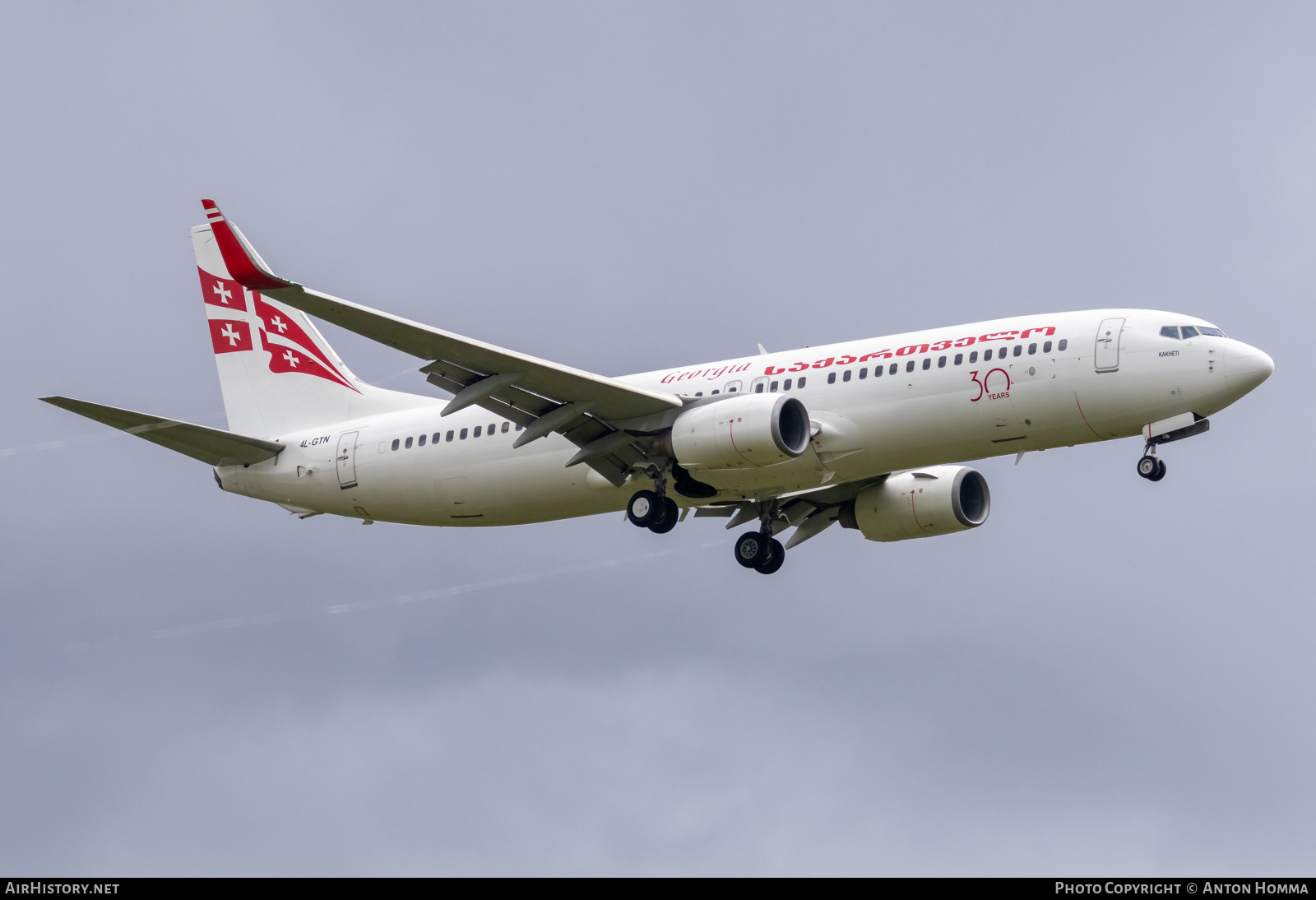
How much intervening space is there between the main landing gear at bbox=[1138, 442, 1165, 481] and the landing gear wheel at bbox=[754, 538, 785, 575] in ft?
35.4

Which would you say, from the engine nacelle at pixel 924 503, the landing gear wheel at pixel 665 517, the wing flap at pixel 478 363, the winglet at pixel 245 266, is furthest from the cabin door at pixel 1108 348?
the winglet at pixel 245 266

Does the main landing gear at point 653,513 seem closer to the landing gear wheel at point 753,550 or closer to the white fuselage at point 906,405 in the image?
the white fuselage at point 906,405

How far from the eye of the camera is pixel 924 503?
42.2 meters

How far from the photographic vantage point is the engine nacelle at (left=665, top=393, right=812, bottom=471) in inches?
1409

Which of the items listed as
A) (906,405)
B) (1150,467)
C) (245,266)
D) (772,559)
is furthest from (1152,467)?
(245,266)

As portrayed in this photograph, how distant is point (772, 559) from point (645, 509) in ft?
17.7

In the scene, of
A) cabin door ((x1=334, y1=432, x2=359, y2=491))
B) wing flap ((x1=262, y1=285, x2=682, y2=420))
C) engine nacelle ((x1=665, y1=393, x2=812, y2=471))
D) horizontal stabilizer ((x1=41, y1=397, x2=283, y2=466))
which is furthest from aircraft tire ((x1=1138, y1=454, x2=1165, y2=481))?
horizontal stabilizer ((x1=41, y1=397, x2=283, y2=466))

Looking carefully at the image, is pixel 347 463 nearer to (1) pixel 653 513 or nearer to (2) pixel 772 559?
(1) pixel 653 513

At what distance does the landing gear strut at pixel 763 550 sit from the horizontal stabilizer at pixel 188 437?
1290cm

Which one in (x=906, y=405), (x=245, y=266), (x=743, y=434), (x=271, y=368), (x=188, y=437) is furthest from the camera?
(x=271, y=368)

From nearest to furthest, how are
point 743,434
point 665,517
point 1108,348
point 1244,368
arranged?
1. point 1244,368
2. point 1108,348
3. point 743,434
4. point 665,517

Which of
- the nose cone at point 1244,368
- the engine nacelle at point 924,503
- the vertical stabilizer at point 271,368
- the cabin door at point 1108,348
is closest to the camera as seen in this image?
the nose cone at point 1244,368

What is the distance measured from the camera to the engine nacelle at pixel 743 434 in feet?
117

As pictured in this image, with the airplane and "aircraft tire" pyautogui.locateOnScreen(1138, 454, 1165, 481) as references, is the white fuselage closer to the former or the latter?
the airplane
